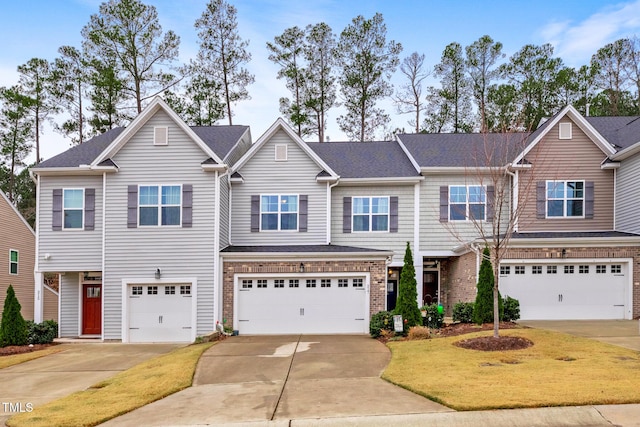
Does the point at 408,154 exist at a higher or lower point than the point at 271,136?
lower

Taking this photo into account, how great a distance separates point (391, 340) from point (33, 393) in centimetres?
966

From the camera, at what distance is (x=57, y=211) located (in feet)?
69.1

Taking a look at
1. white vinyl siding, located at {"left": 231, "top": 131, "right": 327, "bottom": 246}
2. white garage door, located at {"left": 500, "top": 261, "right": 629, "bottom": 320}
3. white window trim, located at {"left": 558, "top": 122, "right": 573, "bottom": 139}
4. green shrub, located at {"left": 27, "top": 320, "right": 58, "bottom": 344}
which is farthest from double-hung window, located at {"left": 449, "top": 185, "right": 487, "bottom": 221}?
green shrub, located at {"left": 27, "top": 320, "right": 58, "bottom": 344}

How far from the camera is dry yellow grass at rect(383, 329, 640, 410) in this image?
9.62 metres

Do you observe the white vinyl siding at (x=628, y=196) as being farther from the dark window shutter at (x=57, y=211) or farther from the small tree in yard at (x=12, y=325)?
the small tree in yard at (x=12, y=325)

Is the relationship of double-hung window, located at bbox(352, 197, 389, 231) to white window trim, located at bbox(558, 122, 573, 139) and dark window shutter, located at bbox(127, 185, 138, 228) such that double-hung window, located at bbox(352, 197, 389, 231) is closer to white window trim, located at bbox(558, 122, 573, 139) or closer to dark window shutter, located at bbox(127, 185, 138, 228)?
white window trim, located at bbox(558, 122, 573, 139)

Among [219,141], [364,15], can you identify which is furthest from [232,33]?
[219,141]

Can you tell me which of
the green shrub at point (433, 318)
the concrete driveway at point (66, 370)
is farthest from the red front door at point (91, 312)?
the green shrub at point (433, 318)

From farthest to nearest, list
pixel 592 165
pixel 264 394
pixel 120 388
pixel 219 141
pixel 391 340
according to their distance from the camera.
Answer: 1. pixel 219 141
2. pixel 592 165
3. pixel 391 340
4. pixel 120 388
5. pixel 264 394

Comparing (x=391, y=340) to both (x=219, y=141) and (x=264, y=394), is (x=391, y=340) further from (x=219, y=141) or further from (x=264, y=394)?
(x=219, y=141)

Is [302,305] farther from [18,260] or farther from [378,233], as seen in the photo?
[18,260]

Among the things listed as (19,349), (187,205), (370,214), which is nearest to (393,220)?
(370,214)

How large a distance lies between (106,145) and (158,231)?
217 inches

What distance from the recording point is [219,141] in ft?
79.4
